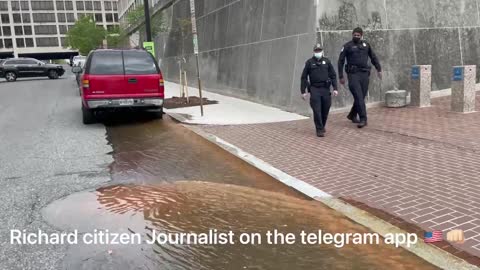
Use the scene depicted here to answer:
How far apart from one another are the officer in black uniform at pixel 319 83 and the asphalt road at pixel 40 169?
3800 mm

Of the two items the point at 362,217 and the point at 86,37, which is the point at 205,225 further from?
the point at 86,37

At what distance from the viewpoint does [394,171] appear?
6129mm

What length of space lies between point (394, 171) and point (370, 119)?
14.0ft

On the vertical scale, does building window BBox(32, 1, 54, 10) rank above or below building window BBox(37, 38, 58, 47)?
above

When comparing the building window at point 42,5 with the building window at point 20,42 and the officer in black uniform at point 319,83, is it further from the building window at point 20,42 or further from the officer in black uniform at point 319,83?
the officer in black uniform at point 319,83

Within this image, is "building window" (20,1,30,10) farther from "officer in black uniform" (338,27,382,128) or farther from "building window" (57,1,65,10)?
"officer in black uniform" (338,27,382,128)

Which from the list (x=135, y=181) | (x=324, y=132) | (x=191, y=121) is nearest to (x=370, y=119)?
(x=324, y=132)

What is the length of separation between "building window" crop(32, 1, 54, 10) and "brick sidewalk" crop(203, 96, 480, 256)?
11823 cm

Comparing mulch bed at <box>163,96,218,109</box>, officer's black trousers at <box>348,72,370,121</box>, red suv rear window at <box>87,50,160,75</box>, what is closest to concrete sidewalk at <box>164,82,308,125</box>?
mulch bed at <box>163,96,218,109</box>

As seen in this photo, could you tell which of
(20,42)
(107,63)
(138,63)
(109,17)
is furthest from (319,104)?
(20,42)

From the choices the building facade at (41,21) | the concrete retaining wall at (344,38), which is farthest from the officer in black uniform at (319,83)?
the building facade at (41,21)

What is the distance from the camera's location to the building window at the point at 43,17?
11425cm

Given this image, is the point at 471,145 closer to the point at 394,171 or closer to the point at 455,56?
the point at 394,171

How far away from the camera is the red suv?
424 inches
